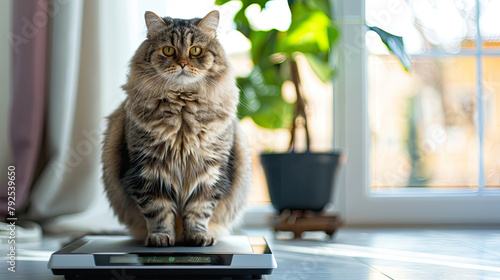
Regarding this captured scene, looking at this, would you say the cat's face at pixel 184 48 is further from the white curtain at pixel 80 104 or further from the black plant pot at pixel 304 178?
the white curtain at pixel 80 104

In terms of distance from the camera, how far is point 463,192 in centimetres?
199

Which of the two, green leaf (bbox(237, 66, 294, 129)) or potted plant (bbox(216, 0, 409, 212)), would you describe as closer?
potted plant (bbox(216, 0, 409, 212))

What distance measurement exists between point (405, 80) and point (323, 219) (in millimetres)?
866

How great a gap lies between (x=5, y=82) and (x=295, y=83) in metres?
1.04

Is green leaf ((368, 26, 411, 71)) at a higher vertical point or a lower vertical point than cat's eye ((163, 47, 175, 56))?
higher

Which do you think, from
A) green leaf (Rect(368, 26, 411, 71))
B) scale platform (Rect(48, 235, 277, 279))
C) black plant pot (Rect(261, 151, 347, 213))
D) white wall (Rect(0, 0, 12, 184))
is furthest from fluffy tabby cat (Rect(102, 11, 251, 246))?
white wall (Rect(0, 0, 12, 184))

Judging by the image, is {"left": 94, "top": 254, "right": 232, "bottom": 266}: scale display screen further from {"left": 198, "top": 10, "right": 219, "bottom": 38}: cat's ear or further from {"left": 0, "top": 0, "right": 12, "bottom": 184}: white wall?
{"left": 0, "top": 0, "right": 12, "bottom": 184}: white wall

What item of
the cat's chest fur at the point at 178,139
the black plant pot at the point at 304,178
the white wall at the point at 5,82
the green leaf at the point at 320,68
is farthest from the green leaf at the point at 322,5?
the white wall at the point at 5,82

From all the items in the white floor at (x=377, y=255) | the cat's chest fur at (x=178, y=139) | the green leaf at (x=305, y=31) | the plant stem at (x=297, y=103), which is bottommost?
the white floor at (x=377, y=255)

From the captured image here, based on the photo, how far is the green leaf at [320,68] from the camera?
1714 mm

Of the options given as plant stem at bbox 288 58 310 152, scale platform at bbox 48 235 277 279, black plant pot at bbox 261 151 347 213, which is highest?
plant stem at bbox 288 58 310 152

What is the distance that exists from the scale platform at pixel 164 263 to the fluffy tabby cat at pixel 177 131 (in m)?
0.11

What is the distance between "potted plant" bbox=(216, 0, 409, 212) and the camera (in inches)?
62.7

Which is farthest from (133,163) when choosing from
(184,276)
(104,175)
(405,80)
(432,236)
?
(405,80)
